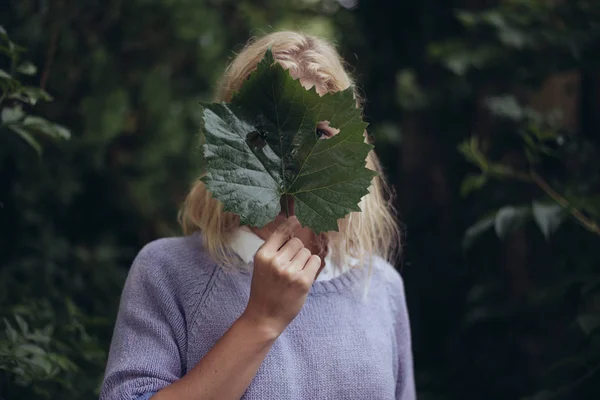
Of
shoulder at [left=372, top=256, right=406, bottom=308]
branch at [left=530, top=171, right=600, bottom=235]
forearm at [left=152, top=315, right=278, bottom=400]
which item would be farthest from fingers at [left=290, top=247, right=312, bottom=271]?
branch at [left=530, top=171, right=600, bottom=235]

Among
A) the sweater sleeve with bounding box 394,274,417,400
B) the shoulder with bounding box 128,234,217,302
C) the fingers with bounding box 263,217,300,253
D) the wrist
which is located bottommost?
the sweater sleeve with bounding box 394,274,417,400

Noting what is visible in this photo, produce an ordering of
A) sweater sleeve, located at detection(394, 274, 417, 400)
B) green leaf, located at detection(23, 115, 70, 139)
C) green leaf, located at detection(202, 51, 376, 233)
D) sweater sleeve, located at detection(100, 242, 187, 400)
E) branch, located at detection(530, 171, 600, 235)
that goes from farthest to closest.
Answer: branch, located at detection(530, 171, 600, 235) → sweater sleeve, located at detection(394, 274, 417, 400) → green leaf, located at detection(23, 115, 70, 139) → sweater sleeve, located at detection(100, 242, 187, 400) → green leaf, located at detection(202, 51, 376, 233)

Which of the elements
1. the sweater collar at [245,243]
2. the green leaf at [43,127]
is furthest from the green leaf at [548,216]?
the green leaf at [43,127]

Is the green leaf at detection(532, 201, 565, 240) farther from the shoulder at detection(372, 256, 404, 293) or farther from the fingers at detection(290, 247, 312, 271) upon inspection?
the fingers at detection(290, 247, 312, 271)

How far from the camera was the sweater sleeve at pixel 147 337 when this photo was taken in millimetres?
1059

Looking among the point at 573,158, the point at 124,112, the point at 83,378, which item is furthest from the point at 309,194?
the point at 124,112

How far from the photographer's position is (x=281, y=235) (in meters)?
1.00

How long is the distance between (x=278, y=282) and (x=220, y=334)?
0.76 feet

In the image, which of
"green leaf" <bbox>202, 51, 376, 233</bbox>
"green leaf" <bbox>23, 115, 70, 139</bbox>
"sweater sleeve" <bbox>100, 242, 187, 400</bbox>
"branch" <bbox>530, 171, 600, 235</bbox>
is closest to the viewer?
"green leaf" <bbox>202, 51, 376, 233</bbox>

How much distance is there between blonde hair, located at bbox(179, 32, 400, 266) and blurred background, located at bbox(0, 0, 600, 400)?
330 millimetres

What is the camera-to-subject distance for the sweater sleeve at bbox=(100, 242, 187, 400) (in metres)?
1.06

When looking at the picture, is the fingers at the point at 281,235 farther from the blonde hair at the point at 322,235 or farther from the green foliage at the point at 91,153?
the green foliage at the point at 91,153

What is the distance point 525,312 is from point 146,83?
1.71 meters

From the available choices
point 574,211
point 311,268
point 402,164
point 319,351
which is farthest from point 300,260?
point 402,164
